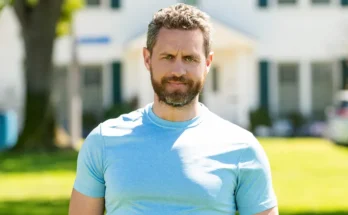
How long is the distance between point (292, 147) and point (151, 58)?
62.0 feet

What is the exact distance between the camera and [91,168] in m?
3.51

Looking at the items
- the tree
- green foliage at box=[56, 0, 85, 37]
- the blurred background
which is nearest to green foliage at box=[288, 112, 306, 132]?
the blurred background

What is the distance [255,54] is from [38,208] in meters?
17.6

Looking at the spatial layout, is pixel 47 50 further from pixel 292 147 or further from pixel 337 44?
pixel 337 44

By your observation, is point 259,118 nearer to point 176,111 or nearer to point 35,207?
point 35,207

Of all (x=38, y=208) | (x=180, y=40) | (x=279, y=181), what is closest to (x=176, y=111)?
(x=180, y=40)

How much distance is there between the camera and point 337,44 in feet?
92.6

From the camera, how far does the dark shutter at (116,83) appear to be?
2814 centimetres

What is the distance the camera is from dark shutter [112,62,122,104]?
28.1 meters

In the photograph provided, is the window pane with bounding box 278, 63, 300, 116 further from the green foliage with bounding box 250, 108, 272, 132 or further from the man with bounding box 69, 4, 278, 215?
the man with bounding box 69, 4, 278, 215

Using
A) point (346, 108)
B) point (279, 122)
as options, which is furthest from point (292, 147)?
point (279, 122)

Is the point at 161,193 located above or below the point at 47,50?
above

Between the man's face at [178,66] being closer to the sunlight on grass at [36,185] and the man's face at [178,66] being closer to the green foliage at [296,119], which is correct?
the sunlight on grass at [36,185]

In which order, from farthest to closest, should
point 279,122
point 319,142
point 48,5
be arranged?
point 279,122
point 319,142
point 48,5
